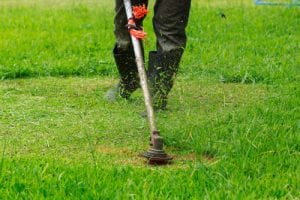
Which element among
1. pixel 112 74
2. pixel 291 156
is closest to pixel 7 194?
pixel 291 156

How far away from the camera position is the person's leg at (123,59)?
5.73 meters

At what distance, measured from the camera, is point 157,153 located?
4.17 m

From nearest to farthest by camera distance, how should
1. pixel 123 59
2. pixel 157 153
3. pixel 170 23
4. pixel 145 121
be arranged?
pixel 157 153 < pixel 145 121 < pixel 170 23 < pixel 123 59

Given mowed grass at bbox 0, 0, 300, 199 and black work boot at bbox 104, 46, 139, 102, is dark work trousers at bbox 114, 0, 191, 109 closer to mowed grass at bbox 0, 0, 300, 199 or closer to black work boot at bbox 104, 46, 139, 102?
mowed grass at bbox 0, 0, 300, 199

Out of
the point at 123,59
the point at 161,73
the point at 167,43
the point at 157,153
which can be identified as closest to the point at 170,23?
A: the point at 167,43

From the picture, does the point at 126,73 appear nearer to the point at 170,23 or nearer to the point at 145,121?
the point at 170,23

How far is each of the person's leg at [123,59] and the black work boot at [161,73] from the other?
0.44 meters

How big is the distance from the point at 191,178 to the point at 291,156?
62 centimetres

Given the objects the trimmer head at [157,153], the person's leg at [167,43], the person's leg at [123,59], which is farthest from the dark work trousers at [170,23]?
the trimmer head at [157,153]

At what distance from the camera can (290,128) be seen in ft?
15.5

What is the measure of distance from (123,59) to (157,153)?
68.5 inches

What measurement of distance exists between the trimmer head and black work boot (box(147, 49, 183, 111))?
979 millimetres

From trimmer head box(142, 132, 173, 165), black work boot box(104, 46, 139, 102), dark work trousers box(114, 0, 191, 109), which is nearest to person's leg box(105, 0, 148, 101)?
black work boot box(104, 46, 139, 102)

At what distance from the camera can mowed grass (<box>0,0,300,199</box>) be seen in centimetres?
376
